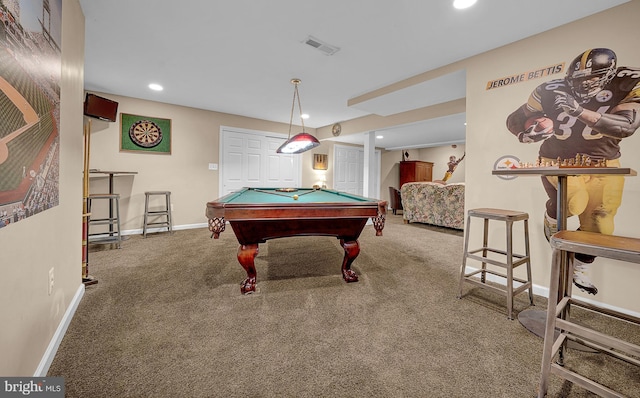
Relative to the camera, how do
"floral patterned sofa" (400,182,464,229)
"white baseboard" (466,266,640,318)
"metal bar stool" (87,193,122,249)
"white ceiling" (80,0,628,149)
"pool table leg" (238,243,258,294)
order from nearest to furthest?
"white baseboard" (466,266,640,318)
"white ceiling" (80,0,628,149)
"pool table leg" (238,243,258,294)
"metal bar stool" (87,193,122,249)
"floral patterned sofa" (400,182,464,229)

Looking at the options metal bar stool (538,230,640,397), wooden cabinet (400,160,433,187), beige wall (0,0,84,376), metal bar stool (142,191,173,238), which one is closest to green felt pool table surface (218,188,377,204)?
beige wall (0,0,84,376)

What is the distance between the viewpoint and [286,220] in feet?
6.97

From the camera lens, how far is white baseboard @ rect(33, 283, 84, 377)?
1236 mm

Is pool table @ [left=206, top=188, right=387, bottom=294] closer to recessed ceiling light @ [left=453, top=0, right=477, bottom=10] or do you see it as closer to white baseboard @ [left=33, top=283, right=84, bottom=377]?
white baseboard @ [left=33, top=283, right=84, bottom=377]

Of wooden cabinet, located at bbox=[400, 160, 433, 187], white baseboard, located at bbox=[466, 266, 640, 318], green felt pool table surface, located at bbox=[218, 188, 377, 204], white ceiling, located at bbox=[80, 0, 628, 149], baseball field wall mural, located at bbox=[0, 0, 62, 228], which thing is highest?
white ceiling, located at bbox=[80, 0, 628, 149]

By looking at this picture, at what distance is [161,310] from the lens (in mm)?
1908

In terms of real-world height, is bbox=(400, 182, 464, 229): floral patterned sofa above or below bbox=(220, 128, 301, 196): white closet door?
below

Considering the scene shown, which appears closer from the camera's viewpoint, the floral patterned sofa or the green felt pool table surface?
the green felt pool table surface

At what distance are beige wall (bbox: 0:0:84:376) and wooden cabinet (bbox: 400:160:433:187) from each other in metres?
8.25

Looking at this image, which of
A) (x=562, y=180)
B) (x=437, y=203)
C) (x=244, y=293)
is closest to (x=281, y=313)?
(x=244, y=293)

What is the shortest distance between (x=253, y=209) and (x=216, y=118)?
397 cm

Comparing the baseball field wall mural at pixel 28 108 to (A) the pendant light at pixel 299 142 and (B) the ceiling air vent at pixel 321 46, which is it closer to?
(B) the ceiling air vent at pixel 321 46

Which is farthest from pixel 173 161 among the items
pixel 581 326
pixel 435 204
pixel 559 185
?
pixel 581 326

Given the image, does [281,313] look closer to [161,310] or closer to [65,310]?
[161,310]
